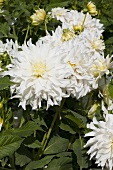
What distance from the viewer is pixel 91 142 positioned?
1.82m

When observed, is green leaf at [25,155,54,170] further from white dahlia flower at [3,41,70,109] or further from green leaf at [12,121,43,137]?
white dahlia flower at [3,41,70,109]

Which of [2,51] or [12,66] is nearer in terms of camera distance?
[12,66]

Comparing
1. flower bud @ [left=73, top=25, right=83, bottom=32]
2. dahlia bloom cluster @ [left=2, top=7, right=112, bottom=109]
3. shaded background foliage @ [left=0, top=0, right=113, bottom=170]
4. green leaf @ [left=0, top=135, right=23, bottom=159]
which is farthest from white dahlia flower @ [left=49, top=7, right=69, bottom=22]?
green leaf @ [left=0, top=135, right=23, bottom=159]

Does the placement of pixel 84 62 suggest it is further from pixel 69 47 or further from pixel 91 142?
pixel 91 142

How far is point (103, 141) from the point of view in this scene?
5.81 ft

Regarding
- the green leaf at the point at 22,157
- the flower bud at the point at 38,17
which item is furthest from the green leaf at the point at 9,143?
the flower bud at the point at 38,17

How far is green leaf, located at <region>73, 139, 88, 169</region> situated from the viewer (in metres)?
1.91

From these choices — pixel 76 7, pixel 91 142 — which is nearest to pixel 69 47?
pixel 91 142

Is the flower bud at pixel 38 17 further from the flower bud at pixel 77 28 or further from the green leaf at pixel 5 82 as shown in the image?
the green leaf at pixel 5 82

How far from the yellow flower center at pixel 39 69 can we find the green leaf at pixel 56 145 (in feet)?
1.36

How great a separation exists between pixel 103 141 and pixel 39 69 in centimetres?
39

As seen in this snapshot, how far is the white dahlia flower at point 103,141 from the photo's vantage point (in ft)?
5.77

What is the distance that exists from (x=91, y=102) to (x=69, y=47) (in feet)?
1.12

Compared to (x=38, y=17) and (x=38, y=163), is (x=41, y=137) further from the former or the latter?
(x=38, y=17)
